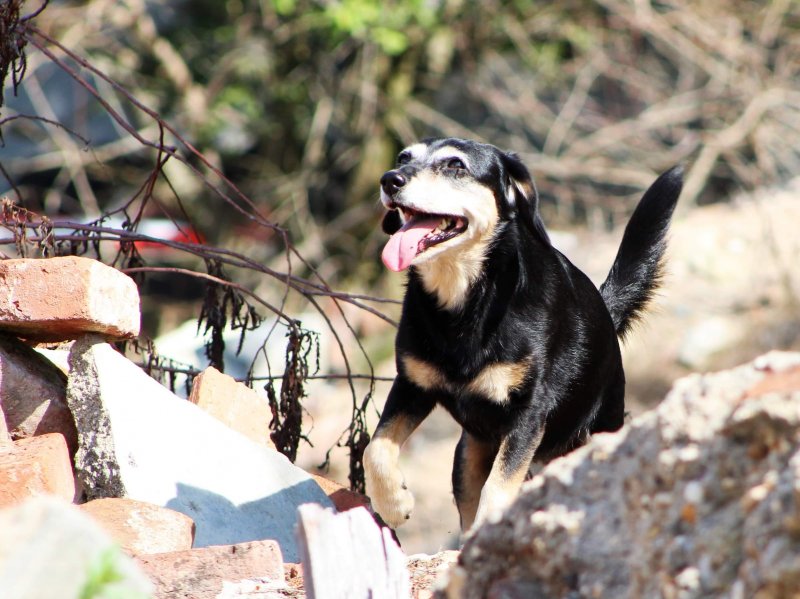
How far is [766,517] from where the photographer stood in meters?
1.73

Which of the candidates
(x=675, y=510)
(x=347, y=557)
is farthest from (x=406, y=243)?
(x=675, y=510)

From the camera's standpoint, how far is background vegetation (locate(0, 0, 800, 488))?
9.95m

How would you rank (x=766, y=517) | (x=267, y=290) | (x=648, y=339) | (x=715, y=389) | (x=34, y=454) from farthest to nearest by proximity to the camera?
(x=267, y=290) < (x=648, y=339) < (x=34, y=454) < (x=715, y=389) < (x=766, y=517)

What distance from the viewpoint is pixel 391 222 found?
418 centimetres

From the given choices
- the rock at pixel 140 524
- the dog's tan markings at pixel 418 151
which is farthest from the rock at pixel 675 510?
the dog's tan markings at pixel 418 151

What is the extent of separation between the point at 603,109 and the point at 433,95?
186cm

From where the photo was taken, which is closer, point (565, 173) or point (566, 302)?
point (566, 302)

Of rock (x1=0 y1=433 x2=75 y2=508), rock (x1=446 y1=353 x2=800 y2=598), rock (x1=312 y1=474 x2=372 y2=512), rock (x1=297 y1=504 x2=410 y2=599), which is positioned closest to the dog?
rock (x1=312 y1=474 x2=372 y2=512)

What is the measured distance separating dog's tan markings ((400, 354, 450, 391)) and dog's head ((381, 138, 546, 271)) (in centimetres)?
36

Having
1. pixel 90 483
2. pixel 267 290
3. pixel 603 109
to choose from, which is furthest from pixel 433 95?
pixel 90 483

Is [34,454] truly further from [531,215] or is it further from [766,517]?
[766,517]

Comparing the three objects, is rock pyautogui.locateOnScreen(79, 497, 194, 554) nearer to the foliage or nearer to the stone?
the stone

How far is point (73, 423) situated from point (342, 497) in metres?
1.04

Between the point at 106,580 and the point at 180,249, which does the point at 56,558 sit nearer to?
the point at 106,580
